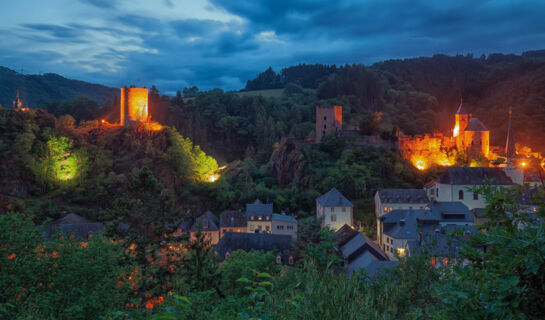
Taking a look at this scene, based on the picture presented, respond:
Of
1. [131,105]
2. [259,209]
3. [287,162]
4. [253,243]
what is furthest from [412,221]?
[131,105]

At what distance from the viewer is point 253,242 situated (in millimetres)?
33625

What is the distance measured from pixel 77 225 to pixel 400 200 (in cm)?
2939

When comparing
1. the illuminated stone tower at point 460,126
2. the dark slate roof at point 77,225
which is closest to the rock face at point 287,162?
the illuminated stone tower at point 460,126

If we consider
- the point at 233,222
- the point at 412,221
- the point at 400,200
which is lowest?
the point at 233,222

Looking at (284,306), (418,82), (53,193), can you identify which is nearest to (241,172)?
(53,193)

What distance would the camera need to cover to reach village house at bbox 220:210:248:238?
39344 mm

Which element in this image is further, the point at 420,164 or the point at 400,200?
the point at 420,164

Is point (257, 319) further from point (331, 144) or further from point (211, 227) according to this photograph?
point (331, 144)

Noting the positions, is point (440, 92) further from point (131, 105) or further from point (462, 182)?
point (131, 105)

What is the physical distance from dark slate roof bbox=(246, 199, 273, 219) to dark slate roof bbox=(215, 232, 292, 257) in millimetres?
5590

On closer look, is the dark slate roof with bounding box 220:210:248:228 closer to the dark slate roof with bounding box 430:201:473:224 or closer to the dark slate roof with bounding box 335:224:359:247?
the dark slate roof with bounding box 335:224:359:247

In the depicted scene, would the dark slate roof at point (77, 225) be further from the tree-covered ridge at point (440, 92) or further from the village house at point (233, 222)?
the tree-covered ridge at point (440, 92)

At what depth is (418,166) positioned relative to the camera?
48250 mm

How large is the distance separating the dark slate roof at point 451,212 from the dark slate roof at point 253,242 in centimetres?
1277
